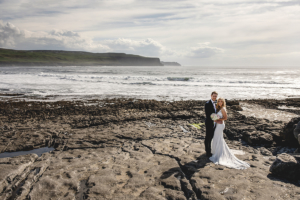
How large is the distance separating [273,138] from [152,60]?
190844 mm

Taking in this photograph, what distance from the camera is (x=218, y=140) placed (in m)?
5.00

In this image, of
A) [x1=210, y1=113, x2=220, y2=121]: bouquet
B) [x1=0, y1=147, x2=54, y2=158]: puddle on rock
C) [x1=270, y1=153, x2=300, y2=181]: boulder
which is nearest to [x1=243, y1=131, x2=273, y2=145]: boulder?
[x1=270, y1=153, x2=300, y2=181]: boulder

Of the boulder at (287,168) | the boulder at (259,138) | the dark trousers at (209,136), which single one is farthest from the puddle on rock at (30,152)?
the boulder at (259,138)

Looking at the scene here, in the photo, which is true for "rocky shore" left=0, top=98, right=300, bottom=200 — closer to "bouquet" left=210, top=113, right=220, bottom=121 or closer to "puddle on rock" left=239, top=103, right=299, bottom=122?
"bouquet" left=210, top=113, right=220, bottom=121

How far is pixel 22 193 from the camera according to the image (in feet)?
11.8

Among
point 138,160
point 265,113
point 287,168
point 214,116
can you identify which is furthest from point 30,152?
point 265,113

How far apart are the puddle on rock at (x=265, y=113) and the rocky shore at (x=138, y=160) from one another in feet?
5.15

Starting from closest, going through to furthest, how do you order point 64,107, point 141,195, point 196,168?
point 141,195 → point 196,168 → point 64,107

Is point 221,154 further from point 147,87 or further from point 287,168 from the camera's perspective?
point 147,87

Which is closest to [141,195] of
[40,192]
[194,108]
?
[40,192]

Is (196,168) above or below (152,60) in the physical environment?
below

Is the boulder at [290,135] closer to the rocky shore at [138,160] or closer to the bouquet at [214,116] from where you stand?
the rocky shore at [138,160]

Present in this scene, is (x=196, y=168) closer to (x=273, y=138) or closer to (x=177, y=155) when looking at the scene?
(x=177, y=155)

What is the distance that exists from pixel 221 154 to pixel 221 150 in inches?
4.0
